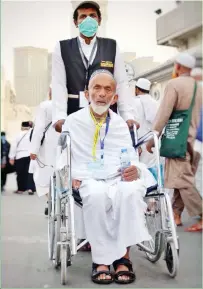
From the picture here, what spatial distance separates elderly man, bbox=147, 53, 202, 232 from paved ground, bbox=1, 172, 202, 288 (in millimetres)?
377

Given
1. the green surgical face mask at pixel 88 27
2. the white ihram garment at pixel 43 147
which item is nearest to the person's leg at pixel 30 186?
the white ihram garment at pixel 43 147

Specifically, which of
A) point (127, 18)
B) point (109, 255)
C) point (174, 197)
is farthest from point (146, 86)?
point (109, 255)

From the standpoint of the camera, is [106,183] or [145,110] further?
[145,110]

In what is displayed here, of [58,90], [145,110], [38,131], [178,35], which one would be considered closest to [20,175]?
[178,35]

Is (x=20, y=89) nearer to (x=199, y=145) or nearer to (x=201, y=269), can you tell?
(x=199, y=145)

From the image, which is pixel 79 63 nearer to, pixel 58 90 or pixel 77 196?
pixel 58 90

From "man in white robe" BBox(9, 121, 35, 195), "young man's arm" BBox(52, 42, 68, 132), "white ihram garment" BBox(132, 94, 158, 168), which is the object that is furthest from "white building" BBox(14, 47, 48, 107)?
"man in white robe" BBox(9, 121, 35, 195)

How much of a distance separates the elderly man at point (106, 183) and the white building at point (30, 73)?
681mm

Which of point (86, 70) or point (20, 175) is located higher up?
point (86, 70)

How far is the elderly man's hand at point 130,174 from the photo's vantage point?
3.36 meters

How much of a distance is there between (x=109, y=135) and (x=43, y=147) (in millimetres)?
2395

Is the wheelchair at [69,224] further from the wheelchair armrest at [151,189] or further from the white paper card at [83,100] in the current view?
the white paper card at [83,100]

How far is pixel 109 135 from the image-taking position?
3.61m

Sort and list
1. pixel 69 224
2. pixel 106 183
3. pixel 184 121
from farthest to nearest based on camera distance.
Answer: pixel 184 121
pixel 106 183
pixel 69 224
